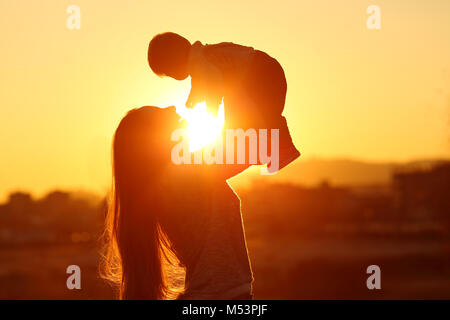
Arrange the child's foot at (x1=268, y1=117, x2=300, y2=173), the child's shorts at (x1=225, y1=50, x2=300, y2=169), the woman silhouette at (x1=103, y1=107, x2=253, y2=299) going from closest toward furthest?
the woman silhouette at (x1=103, y1=107, x2=253, y2=299)
the child's foot at (x1=268, y1=117, x2=300, y2=173)
the child's shorts at (x1=225, y1=50, x2=300, y2=169)

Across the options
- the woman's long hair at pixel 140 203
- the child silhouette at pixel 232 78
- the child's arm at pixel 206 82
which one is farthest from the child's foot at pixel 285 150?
the woman's long hair at pixel 140 203

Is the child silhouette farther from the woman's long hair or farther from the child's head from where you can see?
the woman's long hair

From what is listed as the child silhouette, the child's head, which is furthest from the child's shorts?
the child's head

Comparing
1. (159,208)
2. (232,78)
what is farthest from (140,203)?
(232,78)

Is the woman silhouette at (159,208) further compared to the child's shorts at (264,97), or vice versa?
the child's shorts at (264,97)

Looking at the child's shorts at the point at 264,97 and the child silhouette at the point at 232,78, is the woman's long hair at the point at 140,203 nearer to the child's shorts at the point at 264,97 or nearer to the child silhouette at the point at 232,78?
the child silhouette at the point at 232,78

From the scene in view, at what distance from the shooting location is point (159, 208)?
4289 mm

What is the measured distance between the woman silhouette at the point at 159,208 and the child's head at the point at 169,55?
255mm

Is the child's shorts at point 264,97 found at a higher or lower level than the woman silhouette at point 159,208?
higher

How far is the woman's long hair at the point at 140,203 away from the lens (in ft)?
13.9

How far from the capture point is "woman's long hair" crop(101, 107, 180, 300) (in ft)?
13.9

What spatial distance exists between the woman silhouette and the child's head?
25 cm

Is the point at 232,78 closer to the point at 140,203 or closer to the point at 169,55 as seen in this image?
the point at 169,55
